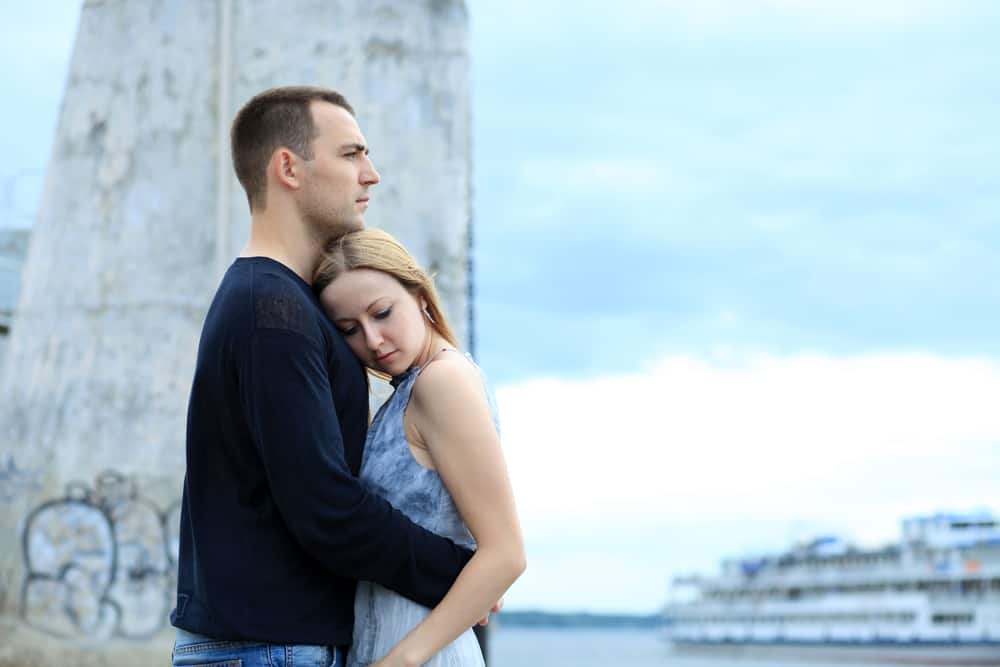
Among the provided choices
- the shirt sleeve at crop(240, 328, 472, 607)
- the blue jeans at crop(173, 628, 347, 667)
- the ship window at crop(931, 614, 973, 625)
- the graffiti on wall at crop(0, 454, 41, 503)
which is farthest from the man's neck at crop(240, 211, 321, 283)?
the ship window at crop(931, 614, 973, 625)

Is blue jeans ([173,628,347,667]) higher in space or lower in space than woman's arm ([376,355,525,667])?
lower

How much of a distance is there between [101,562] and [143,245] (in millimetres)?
2189

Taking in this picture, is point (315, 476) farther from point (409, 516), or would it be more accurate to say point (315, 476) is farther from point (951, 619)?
point (951, 619)

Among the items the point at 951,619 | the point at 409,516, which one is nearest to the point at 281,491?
the point at 409,516

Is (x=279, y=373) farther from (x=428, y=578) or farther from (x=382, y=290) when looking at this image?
(x=428, y=578)

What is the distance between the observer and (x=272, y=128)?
2619 mm

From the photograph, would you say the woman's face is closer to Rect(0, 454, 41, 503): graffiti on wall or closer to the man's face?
the man's face

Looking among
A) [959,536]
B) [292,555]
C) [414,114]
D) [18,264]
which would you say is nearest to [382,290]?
[292,555]

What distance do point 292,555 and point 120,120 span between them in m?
8.05

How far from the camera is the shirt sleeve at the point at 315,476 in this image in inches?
91.2

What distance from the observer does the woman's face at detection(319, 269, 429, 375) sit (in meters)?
→ 2.53

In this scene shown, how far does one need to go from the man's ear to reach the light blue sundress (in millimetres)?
445

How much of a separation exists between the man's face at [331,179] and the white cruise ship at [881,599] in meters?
62.6

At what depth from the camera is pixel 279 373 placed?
7.69ft
